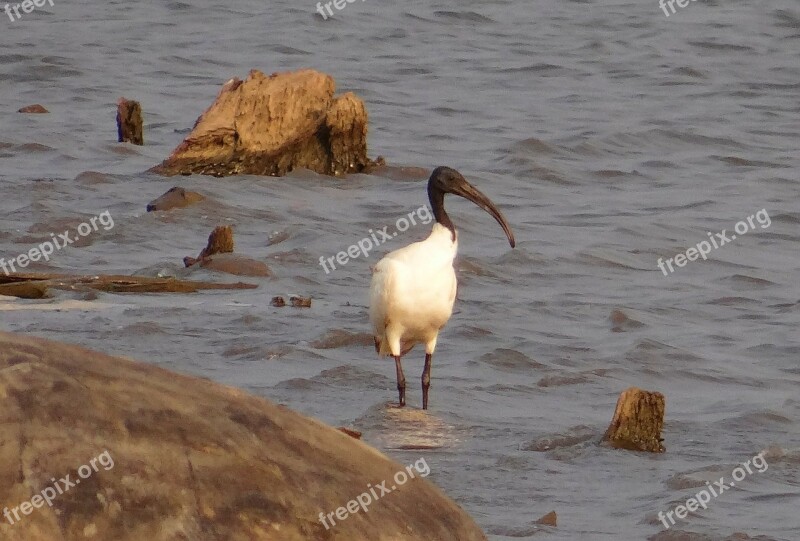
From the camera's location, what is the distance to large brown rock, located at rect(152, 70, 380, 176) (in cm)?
1617

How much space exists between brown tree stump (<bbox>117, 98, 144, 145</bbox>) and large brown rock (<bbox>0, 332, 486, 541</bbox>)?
550 inches

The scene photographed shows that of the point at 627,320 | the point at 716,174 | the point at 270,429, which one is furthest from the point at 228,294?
the point at 716,174

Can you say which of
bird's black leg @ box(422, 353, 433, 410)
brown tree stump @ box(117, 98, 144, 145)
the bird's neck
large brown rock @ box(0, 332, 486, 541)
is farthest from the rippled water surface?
large brown rock @ box(0, 332, 486, 541)

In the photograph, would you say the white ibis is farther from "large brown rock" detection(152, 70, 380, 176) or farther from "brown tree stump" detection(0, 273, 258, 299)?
"large brown rock" detection(152, 70, 380, 176)

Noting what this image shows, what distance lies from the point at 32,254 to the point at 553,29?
18320mm

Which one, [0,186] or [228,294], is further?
[0,186]

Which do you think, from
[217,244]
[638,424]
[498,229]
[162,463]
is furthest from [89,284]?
[162,463]

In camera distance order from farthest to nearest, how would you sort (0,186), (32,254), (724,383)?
(0,186) < (32,254) < (724,383)

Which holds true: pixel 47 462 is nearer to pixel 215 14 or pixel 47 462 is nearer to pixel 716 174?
pixel 716 174

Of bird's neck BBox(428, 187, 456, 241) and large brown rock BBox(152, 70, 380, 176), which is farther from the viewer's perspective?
large brown rock BBox(152, 70, 380, 176)

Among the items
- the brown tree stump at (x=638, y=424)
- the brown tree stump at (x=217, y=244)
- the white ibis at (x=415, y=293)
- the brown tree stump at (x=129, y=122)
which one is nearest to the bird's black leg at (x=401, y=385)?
the white ibis at (x=415, y=293)

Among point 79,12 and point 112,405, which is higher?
point 112,405

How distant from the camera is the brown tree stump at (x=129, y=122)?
18188 mm

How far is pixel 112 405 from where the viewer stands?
419 cm
